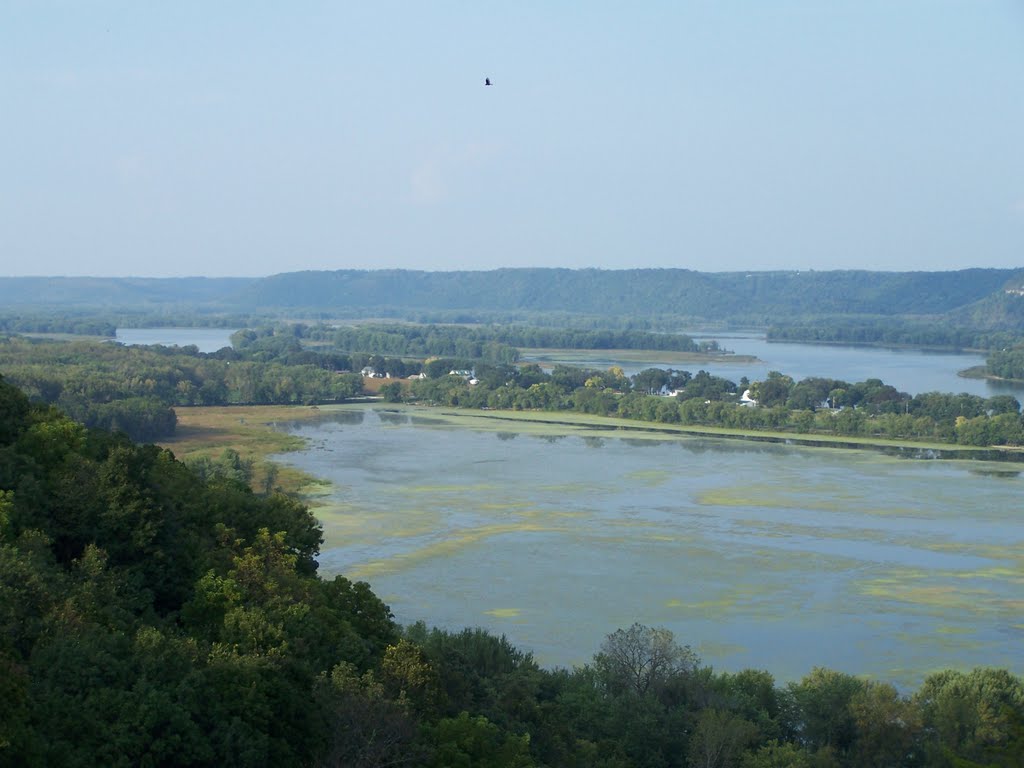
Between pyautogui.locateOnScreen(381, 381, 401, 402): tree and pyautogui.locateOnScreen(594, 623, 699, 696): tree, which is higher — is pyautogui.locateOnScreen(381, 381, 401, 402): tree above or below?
below

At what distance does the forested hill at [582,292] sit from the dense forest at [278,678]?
12604 cm

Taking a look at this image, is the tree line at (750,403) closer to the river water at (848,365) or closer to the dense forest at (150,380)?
the dense forest at (150,380)

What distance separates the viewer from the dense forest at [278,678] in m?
8.09

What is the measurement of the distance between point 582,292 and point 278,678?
162m

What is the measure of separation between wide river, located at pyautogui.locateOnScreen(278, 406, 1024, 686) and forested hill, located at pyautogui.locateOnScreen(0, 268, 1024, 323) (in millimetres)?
107426

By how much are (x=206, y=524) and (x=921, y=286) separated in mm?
143197

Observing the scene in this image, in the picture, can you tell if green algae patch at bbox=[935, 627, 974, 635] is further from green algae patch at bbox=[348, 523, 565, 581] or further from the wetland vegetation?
green algae patch at bbox=[348, 523, 565, 581]

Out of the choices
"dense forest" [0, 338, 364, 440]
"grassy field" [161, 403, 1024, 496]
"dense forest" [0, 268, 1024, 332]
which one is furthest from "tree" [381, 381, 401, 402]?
"dense forest" [0, 268, 1024, 332]

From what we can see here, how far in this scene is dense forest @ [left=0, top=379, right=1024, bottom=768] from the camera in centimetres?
809

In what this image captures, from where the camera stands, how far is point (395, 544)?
857 inches

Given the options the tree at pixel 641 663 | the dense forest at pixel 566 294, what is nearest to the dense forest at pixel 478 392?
the tree at pixel 641 663

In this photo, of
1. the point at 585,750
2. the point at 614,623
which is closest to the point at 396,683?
the point at 585,750

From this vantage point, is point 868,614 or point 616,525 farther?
point 616,525

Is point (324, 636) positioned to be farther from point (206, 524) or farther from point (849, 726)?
point (849, 726)
